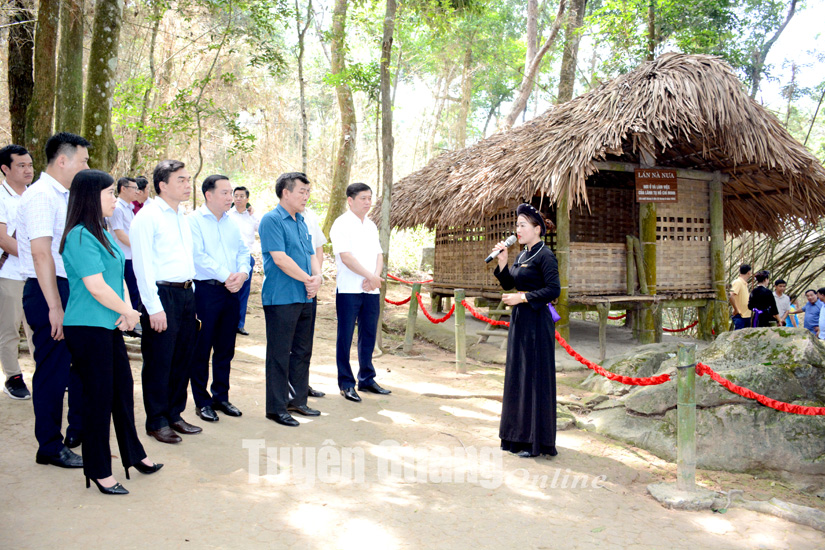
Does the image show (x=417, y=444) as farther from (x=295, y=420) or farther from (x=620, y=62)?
(x=620, y=62)

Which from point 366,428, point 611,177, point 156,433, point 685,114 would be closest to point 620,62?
point 611,177

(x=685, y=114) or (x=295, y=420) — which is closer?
(x=295, y=420)

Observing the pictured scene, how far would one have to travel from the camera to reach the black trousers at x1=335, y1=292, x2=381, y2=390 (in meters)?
4.97

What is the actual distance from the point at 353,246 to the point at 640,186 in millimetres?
4863

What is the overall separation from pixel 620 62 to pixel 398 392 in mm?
11510

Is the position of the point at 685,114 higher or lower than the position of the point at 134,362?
higher

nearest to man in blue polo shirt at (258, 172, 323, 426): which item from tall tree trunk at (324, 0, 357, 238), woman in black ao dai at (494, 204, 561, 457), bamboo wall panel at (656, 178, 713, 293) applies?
woman in black ao dai at (494, 204, 561, 457)

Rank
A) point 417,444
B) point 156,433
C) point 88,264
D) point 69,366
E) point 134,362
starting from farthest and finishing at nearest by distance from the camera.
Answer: point 134,362 → point 417,444 → point 156,433 → point 69,366 → point 88,264

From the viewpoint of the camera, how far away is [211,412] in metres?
4.11

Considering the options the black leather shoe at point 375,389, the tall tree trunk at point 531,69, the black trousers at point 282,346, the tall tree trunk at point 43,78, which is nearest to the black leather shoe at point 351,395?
Result: the black leather shoe at point 375,389

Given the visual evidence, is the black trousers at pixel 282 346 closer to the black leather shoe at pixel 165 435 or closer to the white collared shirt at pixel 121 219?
the black leather shoe at pixel 165 435

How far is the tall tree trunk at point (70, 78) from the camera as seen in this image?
5.71 meters

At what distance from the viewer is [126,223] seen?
5207mm

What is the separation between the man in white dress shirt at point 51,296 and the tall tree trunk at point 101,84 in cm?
272
